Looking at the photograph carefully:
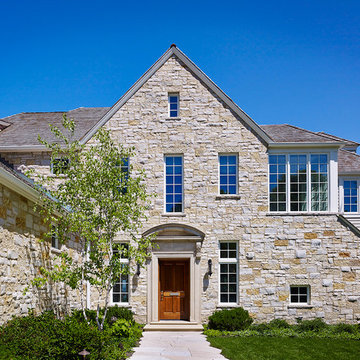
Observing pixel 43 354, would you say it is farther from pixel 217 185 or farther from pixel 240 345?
pixel 217 185

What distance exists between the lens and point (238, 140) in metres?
17.5

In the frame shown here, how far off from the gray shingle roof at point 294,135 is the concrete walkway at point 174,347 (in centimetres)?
758

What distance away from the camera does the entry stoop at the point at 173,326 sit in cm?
1599

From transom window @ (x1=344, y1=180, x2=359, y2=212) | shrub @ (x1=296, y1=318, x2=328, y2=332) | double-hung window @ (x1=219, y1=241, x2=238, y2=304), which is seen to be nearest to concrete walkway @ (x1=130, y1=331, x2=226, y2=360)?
double-hung window @ (x1=219, y1=241, x2=238, y2=304)

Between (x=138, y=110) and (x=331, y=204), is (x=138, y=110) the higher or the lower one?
the higher one

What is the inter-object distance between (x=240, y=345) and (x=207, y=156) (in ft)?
22.7

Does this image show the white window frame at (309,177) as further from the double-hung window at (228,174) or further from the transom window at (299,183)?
the double-hung window at (228,174)

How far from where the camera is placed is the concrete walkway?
1136cm

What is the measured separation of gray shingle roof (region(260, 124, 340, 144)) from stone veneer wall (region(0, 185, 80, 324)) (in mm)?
9134

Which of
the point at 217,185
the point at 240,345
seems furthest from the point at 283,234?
the point at 240,345

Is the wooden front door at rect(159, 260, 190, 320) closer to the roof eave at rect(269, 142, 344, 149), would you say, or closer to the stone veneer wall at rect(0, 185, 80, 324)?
the stone veneer wall at rect(0, 185, 80, 324)

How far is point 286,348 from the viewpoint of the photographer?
1279 centimetres

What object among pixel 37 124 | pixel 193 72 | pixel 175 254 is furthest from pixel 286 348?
pixel 37 124

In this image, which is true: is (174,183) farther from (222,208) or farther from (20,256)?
(20,256)
